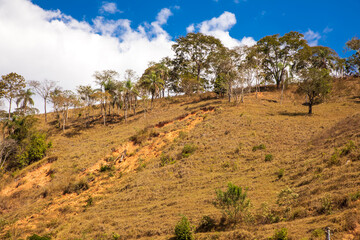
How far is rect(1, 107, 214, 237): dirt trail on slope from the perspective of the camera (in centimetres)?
2167

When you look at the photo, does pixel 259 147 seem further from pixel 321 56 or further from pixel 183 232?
pixel 321 56

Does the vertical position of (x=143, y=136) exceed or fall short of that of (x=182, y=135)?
it falls short

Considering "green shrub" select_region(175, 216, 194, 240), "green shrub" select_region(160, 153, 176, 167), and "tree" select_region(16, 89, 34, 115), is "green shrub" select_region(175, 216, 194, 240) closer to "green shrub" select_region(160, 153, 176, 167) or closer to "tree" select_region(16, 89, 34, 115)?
"green shrub" select_region(160, 153, 176, 167)

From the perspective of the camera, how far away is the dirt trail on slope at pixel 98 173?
71.1ft

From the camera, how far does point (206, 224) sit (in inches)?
531

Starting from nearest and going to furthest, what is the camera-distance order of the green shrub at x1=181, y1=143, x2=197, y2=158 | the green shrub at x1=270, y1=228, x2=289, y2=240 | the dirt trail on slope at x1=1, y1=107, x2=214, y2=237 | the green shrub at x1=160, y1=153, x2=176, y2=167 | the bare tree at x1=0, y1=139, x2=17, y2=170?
the green shrub at x1=270, y1=228, x2=289, y2=240
the dirt trail on slope at x1=1, y1=107, x2=214, y2=237
the green shrub at x1=160, y1=153, x2=176, y2=167
the green shrub at x1=181, y1=143, x2=197, y2=158
the bare tree at x1=0, y1=139, x2=17, y2=170

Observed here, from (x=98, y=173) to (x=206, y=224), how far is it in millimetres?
18895

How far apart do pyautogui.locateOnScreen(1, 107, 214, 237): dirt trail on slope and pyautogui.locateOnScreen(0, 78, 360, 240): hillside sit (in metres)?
0.14

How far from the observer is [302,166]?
17.9m

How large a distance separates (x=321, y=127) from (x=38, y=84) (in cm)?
6003

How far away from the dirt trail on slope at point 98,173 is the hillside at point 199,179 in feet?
0.46

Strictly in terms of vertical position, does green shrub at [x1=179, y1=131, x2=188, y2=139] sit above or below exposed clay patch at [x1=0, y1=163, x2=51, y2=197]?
above

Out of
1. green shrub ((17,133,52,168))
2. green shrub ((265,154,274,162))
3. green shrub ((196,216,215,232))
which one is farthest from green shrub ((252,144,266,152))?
green shrub ((17,133,52,168))

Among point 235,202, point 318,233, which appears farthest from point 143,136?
point 318,233
